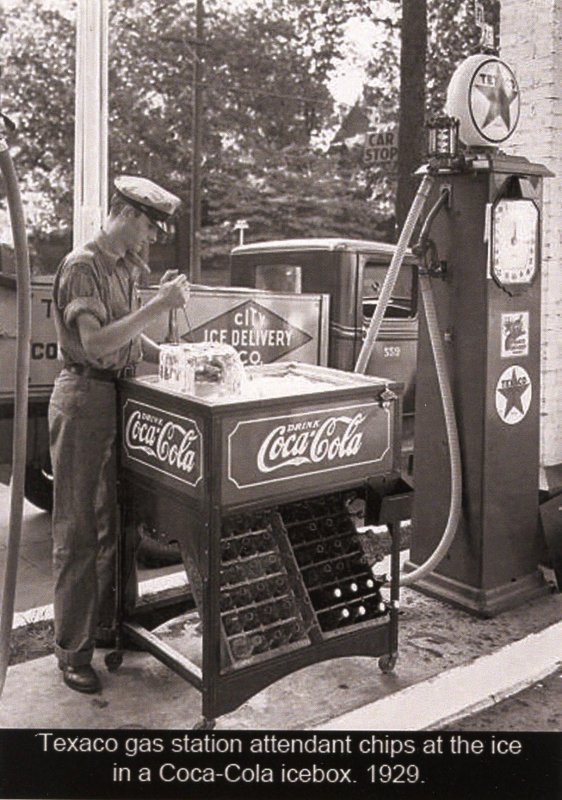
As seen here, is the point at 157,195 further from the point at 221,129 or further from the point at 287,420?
the point at 221,129

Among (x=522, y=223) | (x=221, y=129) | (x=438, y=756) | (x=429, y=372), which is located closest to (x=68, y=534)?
(x=438, y=756)

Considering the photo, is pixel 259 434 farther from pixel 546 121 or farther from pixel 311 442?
pixel 546 121

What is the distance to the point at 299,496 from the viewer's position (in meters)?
3.08

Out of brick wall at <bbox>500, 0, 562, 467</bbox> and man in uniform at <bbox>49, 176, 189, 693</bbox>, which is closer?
man in uniform at <bbox>49, 176, 189, 693</bbox>

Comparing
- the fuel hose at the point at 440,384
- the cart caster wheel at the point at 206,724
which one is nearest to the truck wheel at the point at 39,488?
the fuel hose at the point at 440,384

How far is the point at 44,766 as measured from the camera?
256 centimetres

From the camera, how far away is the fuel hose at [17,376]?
98.8 inches

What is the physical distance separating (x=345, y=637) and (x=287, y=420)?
2.73 feet

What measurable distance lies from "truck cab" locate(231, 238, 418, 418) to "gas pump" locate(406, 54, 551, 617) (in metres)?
1.96

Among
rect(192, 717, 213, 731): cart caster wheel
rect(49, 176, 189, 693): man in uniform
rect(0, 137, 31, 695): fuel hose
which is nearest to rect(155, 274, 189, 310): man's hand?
rect(49, 176, 189, 693): man in uniform

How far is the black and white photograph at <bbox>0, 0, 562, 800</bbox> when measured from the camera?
2623 mm

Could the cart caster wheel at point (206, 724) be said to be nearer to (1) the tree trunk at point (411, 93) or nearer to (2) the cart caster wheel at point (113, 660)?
(2) the cart caster wheel at point (113, 660)

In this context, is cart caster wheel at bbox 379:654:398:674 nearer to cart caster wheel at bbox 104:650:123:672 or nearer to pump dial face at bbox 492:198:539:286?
cart caster wheel at bbox 104:650:123:672

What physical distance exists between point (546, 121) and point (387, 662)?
3424 mm
